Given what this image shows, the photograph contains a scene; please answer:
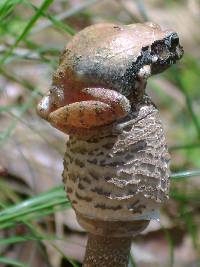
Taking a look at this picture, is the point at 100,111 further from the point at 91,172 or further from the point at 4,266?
the point at 4,266

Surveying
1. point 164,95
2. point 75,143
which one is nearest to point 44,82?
point 164,95

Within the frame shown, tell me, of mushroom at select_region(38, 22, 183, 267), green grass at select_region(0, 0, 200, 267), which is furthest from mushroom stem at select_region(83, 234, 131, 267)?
green grass at select_region(0, 0, 200, 267)

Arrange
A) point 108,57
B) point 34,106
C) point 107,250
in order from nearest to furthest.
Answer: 1. point 108,57
2. point 107,250
3. point 34,106

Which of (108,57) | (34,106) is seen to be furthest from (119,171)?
(34,106)

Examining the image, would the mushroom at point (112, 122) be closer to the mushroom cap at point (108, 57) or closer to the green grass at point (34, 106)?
the mushroom cap at point (108, 57)

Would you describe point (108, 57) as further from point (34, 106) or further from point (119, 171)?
point (34, 106)

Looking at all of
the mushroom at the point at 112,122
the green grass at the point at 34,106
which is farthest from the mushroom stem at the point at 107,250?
the green grass at the point at 34,106
